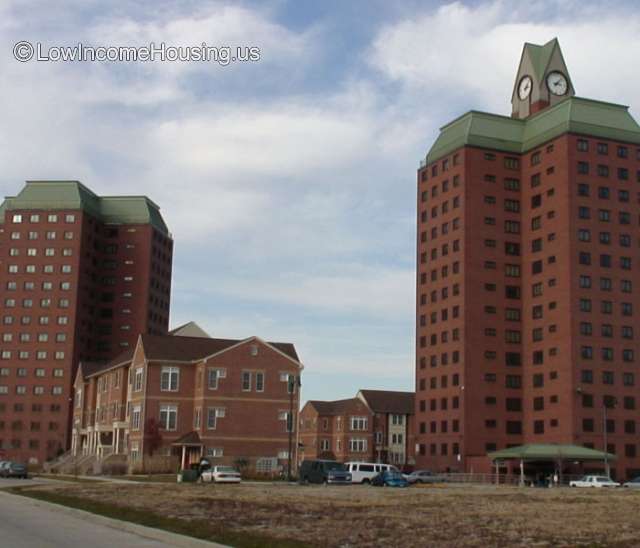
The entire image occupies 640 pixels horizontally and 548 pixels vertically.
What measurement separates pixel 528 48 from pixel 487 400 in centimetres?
5730

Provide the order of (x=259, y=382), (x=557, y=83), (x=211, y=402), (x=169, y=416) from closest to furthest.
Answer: (x=211, y=402) → (x=169, y=416) → (x=259, y=382) → (x=557, y=83)

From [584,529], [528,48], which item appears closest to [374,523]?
[584,529]

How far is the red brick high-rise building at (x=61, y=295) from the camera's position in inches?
6678

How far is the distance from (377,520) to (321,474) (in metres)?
42.9

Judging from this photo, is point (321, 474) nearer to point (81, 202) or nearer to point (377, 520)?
point (377, 520)

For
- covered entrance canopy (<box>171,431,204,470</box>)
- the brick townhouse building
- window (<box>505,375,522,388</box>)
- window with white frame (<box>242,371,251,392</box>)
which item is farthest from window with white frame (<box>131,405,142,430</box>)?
window (<box>505,375,522,388</box>)

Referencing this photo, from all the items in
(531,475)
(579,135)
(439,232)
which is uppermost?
(579,135)

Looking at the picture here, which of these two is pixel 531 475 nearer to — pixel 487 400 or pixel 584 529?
pixel 487 400

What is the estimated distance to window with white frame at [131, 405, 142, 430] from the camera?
93188mm

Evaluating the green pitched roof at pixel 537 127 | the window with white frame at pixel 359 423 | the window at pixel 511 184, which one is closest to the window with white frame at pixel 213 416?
the green pitched roof at pixel 537 127

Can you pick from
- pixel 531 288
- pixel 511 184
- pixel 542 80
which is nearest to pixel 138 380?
pixel 531 288

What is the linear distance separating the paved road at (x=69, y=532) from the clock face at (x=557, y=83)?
4920 inches

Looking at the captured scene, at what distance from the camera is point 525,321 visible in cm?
13100

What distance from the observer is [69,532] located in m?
25.2
